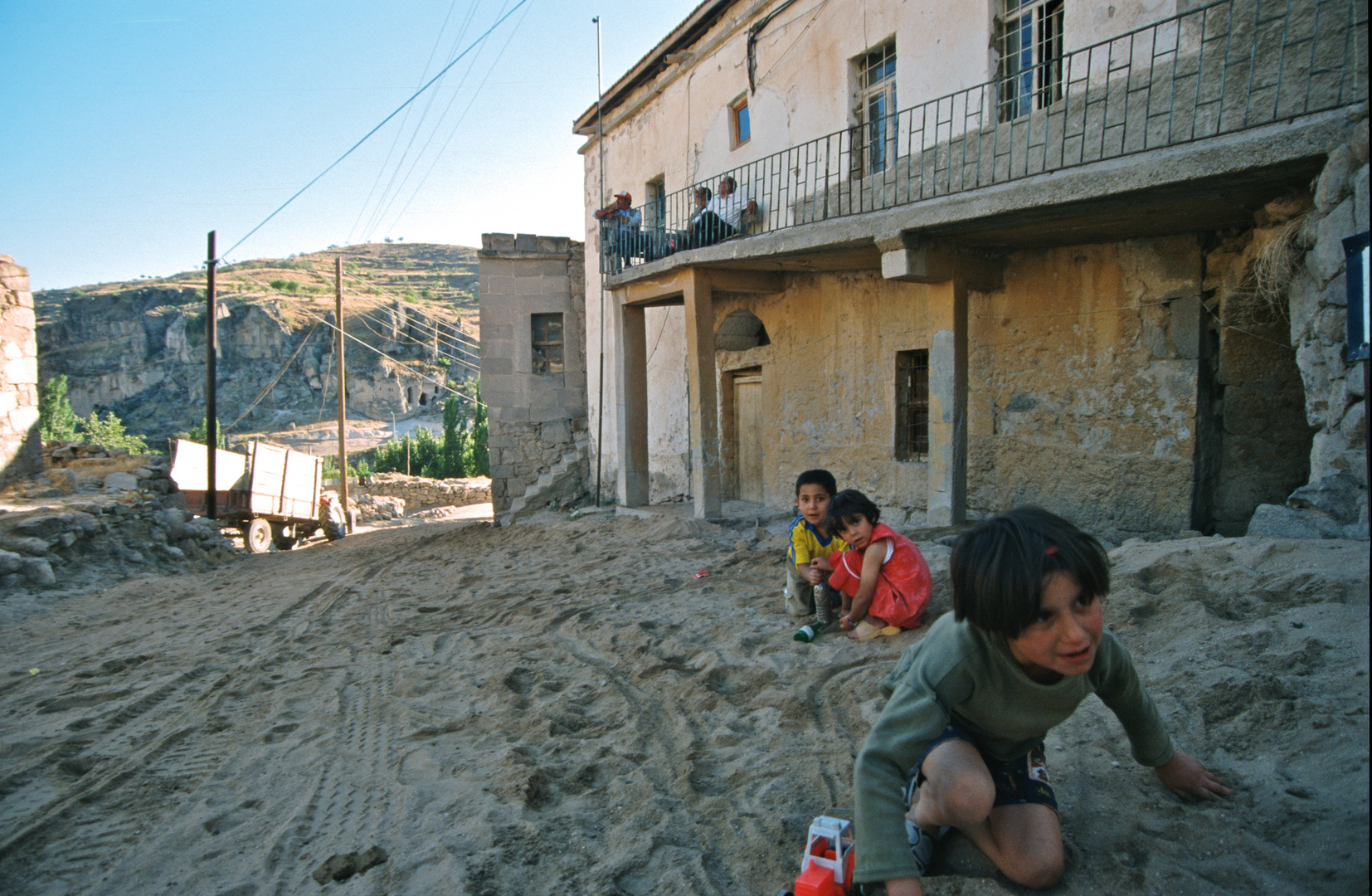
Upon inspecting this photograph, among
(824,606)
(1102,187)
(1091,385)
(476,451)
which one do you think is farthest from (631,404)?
(476,451)

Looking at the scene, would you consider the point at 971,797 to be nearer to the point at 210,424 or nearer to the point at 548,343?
the point at 548,343

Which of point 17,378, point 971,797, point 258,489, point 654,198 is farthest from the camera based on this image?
point 258,489

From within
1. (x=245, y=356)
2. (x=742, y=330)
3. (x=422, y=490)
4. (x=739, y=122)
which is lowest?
(x=422, y=490)

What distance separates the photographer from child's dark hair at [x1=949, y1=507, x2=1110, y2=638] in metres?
1.70

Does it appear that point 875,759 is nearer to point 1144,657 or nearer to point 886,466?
point 1144,657

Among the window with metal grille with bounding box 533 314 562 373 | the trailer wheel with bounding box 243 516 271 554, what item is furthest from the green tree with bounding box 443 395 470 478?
the window with metal grille with bounding box 533 314 562 373

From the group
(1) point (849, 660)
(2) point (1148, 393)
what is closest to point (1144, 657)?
(1) point (849, 660)

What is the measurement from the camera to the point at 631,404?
11602 mm

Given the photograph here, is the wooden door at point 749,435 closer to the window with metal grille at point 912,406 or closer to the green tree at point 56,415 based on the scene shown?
the window with metal grille at point 912,406

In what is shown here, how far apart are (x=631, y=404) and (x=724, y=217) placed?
316 centimetres

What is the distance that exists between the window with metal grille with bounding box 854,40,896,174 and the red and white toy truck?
758 centimetres

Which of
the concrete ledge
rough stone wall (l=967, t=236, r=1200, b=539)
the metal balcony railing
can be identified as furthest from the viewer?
rough stone wall (l=967, t=236, r=1200, b=539)

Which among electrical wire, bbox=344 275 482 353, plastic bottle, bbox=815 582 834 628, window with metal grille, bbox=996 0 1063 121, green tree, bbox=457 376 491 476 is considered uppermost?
electrical wire, bbox=344 275 482 353

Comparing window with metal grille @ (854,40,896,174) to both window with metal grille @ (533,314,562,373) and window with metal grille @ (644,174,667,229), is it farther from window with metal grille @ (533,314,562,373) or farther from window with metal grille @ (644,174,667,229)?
window with metal grille @ (533,314,562,373)
